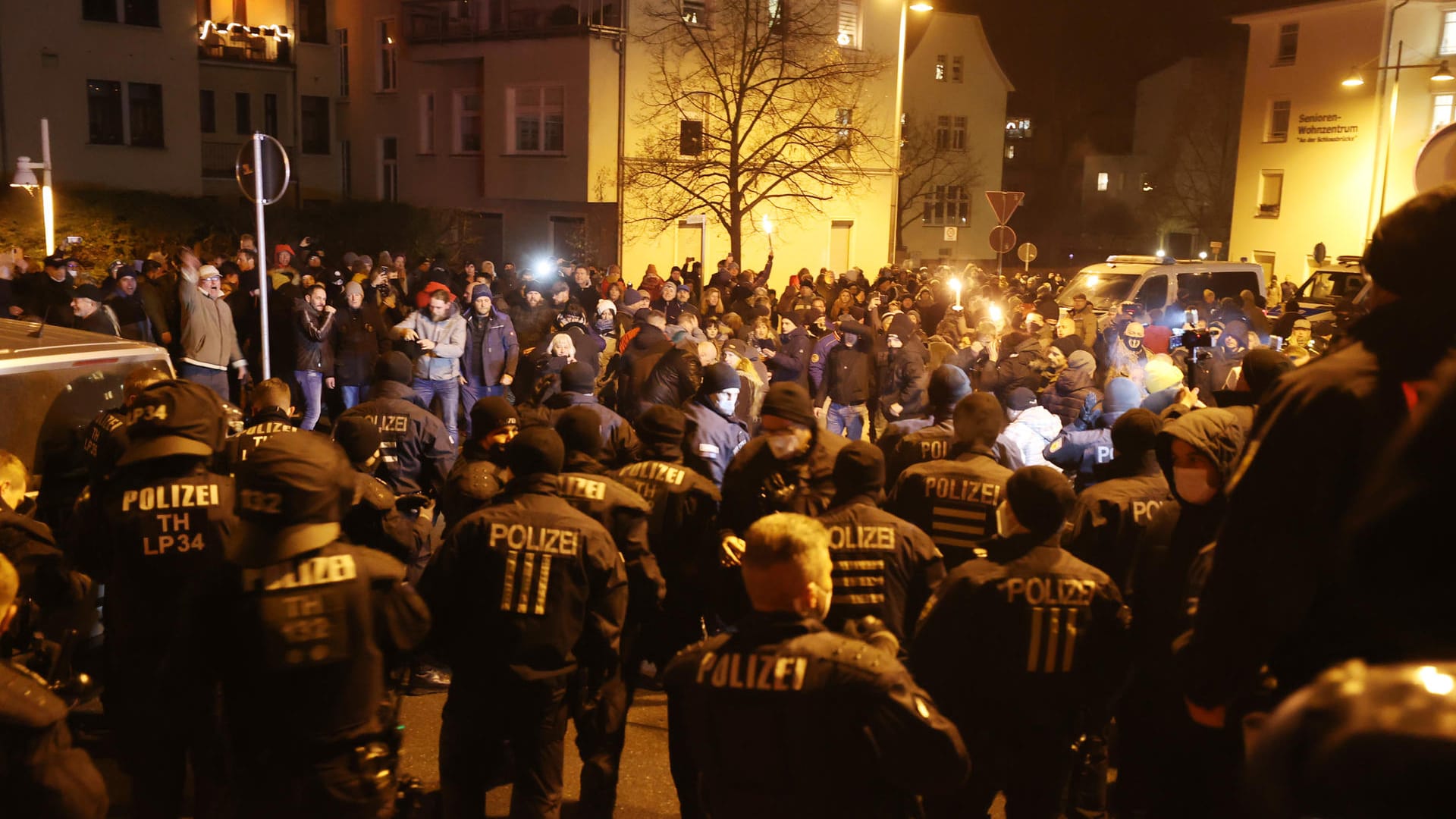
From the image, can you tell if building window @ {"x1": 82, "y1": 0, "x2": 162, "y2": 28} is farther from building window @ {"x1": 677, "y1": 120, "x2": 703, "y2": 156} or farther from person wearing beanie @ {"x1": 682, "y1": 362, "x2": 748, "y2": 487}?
person wearing beanie @ {"x1": 682, "y1": 362, "x2": 748, "y2": 487}

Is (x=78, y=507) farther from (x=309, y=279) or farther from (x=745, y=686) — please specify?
(x=309, y=279)

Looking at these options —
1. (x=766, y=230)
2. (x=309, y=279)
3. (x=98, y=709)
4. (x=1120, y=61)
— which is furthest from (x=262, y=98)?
(x=1120, y=61)

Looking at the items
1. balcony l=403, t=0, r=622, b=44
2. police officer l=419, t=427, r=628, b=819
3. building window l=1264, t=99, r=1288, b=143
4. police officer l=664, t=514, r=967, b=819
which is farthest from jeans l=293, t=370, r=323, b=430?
building window l=1264, t=99, r=1288, b=143

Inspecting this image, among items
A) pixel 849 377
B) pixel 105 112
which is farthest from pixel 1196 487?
pixel 105 112

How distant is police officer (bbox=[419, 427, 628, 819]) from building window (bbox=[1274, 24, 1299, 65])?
153ft

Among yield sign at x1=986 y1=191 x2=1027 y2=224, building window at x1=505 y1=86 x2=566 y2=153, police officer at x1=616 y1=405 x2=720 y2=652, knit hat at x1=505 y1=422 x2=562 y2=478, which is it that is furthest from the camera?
building window at x1=505 y1=86 x2=566 y2=153

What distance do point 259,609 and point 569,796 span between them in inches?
105

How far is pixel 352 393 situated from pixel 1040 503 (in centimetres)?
1086

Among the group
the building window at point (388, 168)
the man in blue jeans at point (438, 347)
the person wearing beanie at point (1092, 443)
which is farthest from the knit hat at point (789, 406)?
the building window at point (388, 168)

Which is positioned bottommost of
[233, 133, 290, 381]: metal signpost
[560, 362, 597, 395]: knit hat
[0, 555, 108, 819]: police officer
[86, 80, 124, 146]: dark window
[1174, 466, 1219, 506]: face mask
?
[0, 555, 108, 819]: police officer

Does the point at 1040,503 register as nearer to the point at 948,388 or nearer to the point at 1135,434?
the point at 1135,434

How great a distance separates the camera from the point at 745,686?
11.0ft

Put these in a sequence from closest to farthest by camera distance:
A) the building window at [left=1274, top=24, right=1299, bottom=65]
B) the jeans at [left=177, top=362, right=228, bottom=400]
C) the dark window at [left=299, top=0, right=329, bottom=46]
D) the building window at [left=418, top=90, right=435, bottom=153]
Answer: the jeans at [left=177, top=362, right=228, bottom=400] → the building window at [left=418, top=90, right=435, bottom=153] → the dark window at [left=299, top=0, right=329, bottom=46] → the building window at [left=1274, top=24, right=1299, bottom=65]

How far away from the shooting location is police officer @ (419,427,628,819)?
4.68 m
